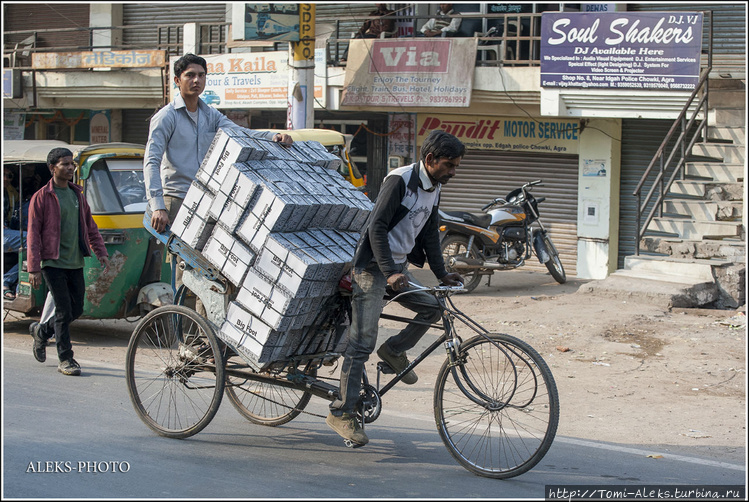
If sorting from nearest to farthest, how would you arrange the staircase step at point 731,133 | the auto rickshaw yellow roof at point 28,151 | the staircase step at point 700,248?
the auto rickshaw yellow roof at point 28,151
the staircase step at point 700,248
the staircase step at point 731,133

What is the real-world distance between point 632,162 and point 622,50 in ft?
7.98

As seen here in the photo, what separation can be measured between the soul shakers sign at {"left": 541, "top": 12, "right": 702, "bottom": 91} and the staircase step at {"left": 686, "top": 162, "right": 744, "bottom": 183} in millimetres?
1263

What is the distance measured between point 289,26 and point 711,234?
6944 mm

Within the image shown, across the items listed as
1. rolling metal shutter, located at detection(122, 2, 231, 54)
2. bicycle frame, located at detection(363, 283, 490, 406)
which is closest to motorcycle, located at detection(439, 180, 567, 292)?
bicycle frame, located at detection(363, 283, 490, 406)

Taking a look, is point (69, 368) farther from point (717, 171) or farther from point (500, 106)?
point (500, 106)

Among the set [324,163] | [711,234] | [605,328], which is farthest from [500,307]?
[324,163]

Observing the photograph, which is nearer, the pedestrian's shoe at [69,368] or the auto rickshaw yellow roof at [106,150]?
the pedestrian's shoe at [69,368]

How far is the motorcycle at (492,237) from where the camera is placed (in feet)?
38.8

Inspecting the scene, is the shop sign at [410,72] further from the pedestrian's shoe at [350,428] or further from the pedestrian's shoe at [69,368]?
the pedestrian's shoe at [350,428]

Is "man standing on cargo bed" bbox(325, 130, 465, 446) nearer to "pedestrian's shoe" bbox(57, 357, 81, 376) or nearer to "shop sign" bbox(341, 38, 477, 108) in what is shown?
"pedestrian's shoe" bbox(57, 357, 81, 376)

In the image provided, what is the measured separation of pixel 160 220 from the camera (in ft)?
17.0

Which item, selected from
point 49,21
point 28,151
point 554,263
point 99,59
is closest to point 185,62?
point 28,151

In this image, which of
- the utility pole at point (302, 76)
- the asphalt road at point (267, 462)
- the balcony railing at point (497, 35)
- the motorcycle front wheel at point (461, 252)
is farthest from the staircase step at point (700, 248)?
the asphalt road at point (267, 462)

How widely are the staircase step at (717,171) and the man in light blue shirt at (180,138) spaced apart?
8590 mm
